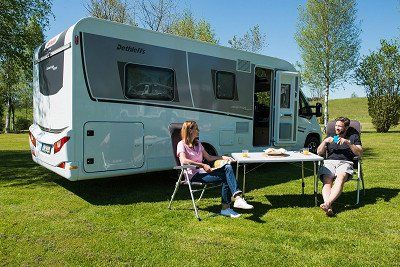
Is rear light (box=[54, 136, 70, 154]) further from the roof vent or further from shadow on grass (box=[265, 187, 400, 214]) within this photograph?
the roof vent

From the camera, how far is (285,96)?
833 centimetres

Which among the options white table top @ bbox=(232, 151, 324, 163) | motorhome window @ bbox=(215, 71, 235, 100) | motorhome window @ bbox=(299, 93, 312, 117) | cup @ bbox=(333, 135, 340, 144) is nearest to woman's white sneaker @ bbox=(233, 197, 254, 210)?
white table top @ bbox=(232, 151, 324, 163)

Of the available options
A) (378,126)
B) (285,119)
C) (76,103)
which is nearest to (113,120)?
(76,103)

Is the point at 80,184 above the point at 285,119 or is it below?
below

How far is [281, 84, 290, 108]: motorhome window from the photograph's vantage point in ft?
27.1

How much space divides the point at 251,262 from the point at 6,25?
1025 cm

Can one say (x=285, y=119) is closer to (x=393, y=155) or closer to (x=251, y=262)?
(x=393, y=155)

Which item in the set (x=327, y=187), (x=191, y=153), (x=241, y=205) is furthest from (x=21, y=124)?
(x=327, y=187)

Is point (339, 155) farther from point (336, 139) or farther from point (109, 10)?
point (109, 10)

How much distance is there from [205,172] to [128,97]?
1.81m

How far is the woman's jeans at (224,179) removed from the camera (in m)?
4.69

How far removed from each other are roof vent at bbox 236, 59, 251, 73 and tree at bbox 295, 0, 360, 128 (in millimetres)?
17539

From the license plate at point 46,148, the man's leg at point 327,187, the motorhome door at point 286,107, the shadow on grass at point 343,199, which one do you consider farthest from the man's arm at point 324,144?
the license plate at point 46,148

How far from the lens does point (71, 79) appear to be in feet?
16.8
